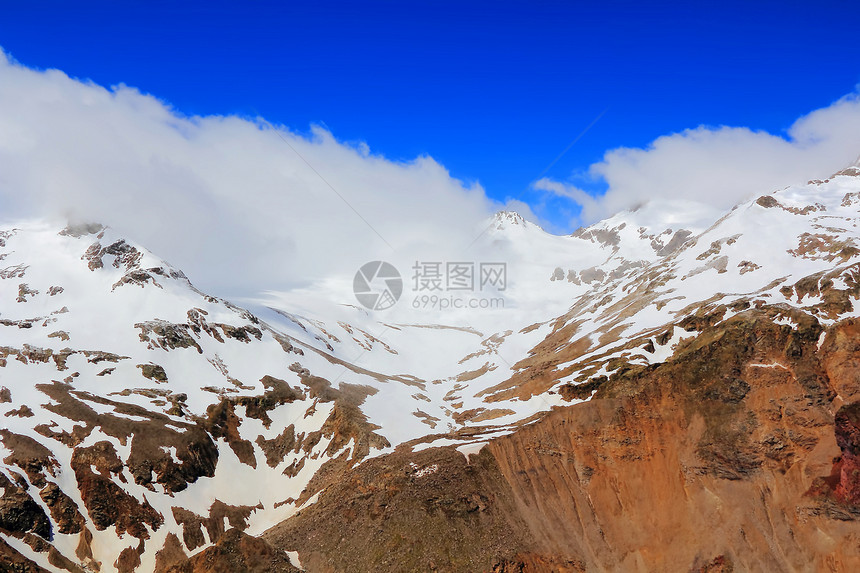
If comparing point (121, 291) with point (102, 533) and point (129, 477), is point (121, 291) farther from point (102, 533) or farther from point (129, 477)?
point (102, 533)

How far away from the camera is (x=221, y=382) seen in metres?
110

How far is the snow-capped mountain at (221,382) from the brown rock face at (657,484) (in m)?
7.48

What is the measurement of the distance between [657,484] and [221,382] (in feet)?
291

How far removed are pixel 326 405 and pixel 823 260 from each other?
384 feet

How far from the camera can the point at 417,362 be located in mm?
191125

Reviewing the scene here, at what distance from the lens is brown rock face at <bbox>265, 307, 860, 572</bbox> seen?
201 ft

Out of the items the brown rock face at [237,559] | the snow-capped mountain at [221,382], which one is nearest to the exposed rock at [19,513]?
the snow-capped mountain at [221,382]

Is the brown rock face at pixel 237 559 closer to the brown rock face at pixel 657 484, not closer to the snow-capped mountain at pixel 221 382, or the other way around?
the brown rock face at pixel 657 484

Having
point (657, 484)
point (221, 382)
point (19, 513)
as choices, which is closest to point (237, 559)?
point (19, 513)

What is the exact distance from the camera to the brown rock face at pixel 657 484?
201ft

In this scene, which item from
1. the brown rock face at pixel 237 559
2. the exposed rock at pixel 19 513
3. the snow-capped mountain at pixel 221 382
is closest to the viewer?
the brown rock face at pixel 237 559

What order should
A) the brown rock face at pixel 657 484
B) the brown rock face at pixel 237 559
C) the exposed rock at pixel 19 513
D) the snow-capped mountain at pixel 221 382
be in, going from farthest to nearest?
the snow-capped mountain at pixel 221 382
the exposed rock at pixel 19 513
the brown rock face at pixel 657 484
the brown rock face at pixel 237 559

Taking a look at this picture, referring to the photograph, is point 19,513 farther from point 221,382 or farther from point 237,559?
point 221,382

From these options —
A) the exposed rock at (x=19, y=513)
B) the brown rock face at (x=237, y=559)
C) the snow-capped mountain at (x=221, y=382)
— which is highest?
the snow-capped mountain at (x=221, y=382)
